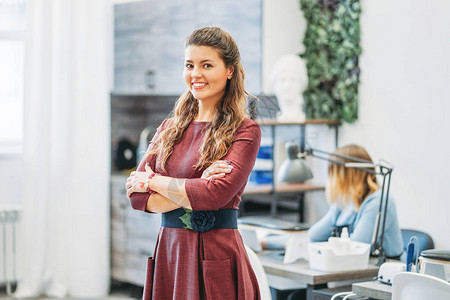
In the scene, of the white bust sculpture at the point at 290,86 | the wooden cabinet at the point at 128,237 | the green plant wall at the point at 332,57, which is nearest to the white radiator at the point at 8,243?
the wooden cabinet at the point at 128,237

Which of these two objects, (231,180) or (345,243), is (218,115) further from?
(345,243)

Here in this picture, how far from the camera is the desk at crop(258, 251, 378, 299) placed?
2.79 meters

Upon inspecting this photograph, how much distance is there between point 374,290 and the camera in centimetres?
244

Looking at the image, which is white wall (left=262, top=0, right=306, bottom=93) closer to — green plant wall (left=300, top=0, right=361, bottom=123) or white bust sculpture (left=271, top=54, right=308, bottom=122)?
green plant wall (left=300, top=0, right=361, bottom=123)

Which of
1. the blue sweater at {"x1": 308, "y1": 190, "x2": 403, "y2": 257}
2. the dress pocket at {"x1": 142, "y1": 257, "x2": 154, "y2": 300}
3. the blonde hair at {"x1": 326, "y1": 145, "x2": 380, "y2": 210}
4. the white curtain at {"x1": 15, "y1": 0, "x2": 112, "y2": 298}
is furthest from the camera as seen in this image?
the white curtain at {"x1": 15, "y1": 0, "x2": 112, "y2": 298}

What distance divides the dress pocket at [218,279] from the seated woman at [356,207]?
54.3 inches

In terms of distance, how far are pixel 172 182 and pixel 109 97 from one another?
276 centimetres

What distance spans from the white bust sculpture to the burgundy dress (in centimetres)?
236

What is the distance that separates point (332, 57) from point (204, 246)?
2.87m

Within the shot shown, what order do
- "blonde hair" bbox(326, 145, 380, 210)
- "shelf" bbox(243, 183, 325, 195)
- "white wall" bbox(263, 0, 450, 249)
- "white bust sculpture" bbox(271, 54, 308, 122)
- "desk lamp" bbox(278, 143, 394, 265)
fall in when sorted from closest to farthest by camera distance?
1. "desk lamp" bbox(278, 143, 394, 265)
2. "blonde hair" bbox(326, 145, 380, 210)
3. "white wall" bbox(263, 0, 450, 249)
4. "shelf" bbox(243, 183, 325, 195)
5. "white bust sculpture" bbox(271, 54, 308, 122)

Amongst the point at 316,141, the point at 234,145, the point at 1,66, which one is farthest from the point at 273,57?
the point at 234,145

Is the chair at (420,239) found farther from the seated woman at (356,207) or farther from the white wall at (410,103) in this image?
the seated woman at (356,207)

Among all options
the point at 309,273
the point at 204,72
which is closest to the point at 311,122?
the point at 309,273

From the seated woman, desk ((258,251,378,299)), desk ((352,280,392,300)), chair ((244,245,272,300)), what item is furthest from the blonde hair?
chair ((244,245,272,300))
